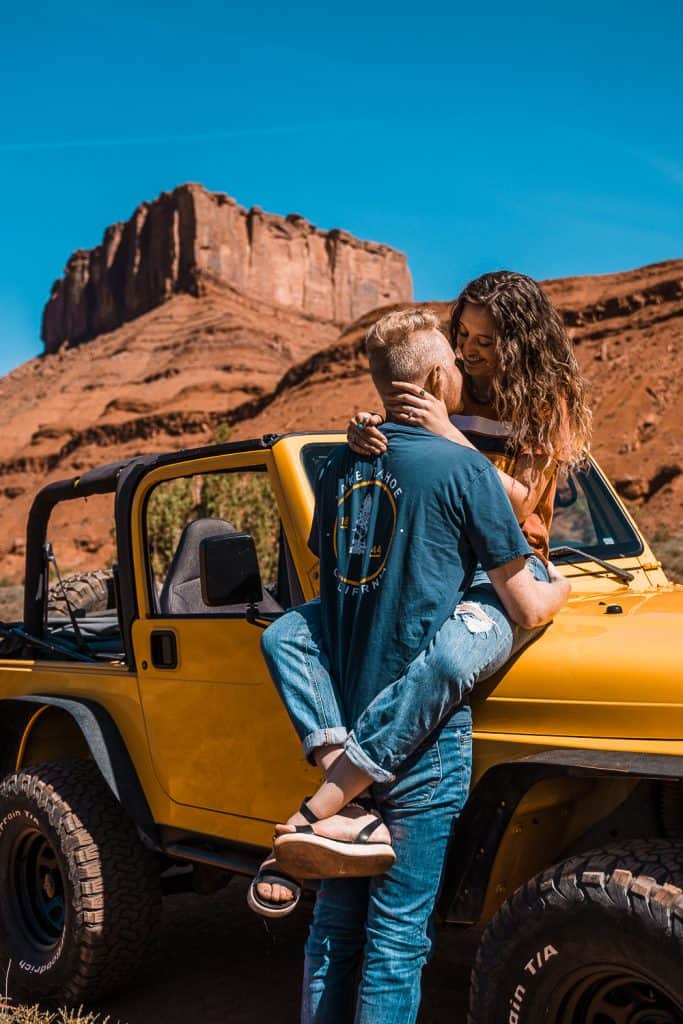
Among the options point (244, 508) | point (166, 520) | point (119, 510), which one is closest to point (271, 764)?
point (119, 510)

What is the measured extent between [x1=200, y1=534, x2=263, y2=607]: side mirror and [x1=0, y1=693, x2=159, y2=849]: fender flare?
102cm

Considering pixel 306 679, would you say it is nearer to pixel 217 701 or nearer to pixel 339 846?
pixel 339 846

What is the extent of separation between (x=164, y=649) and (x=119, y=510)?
64 cm

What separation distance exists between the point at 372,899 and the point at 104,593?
4655 mm

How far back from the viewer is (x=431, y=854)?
8.45 feet

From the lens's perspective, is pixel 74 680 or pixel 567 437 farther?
pixel 74 680

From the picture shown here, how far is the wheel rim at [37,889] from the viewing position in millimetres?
4266

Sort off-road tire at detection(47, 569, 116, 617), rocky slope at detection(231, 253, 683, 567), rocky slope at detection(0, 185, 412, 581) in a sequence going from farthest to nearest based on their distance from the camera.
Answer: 1. rocky slope at detection(0, 185, 412, 581)
2. rocky slope at detection(231, 253, 683, 567)
3. off-road tire at detection(47, 569, 116, 617)

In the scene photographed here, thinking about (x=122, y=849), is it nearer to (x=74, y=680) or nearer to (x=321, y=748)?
(x=74, y=680)

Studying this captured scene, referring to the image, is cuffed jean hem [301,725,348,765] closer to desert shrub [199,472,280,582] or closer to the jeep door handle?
the jeep door handle

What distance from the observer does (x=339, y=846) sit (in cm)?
248

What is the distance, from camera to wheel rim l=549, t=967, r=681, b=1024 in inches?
96.7

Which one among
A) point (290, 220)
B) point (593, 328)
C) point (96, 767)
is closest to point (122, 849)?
point (96, 767)

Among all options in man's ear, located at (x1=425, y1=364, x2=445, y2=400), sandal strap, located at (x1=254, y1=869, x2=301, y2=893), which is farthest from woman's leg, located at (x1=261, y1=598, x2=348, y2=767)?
man's ear, located at (x1=425, y1=364, x2=445, y2=400)
